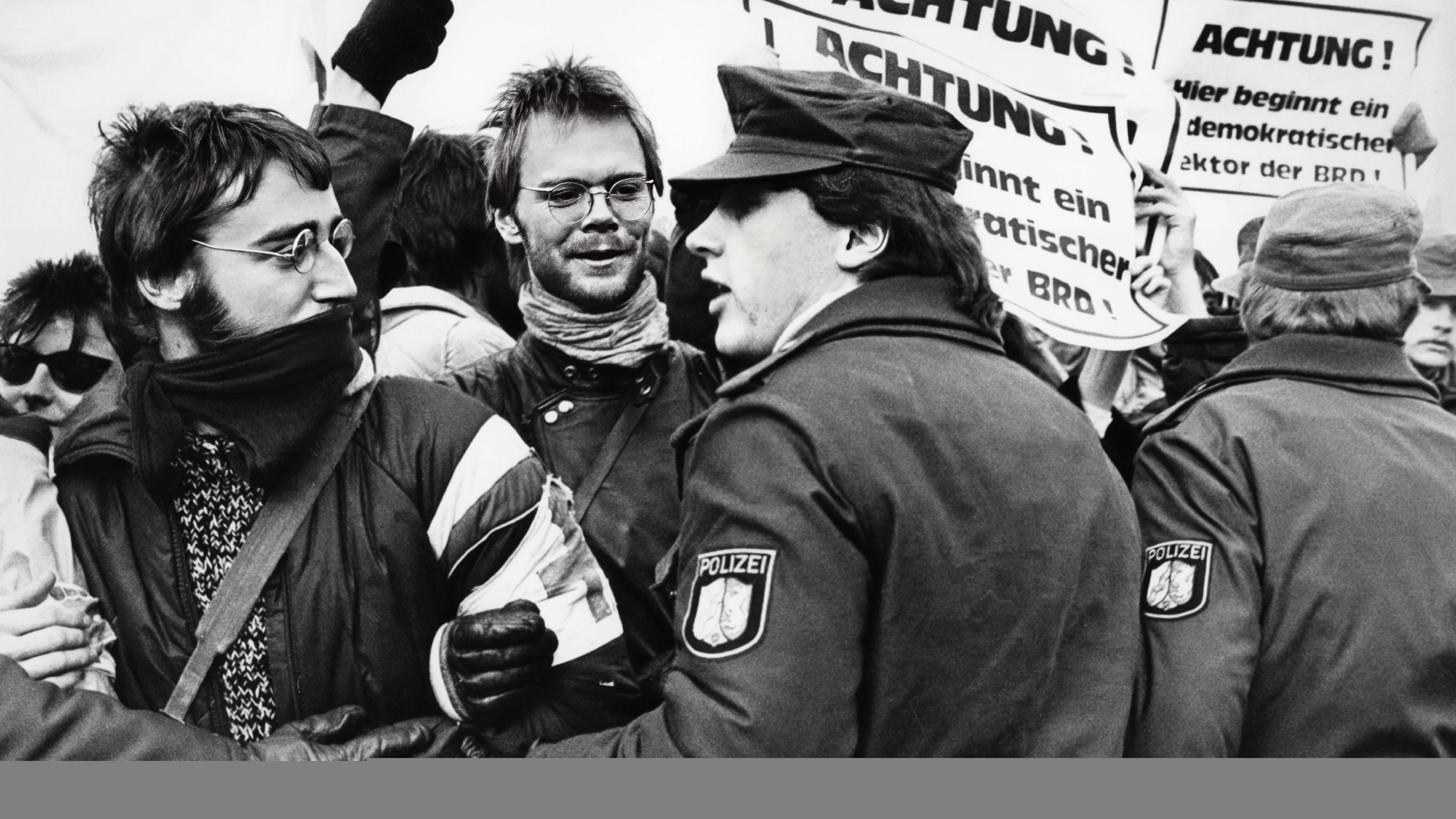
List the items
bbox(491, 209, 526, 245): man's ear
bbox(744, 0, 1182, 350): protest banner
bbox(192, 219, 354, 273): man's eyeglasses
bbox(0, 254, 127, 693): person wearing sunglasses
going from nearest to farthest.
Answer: bbox(0, 254, 127, 693): person wearing sunglasses
bbox(192, 219, 354, 273): man's eyeglasses
bbox(491, 209, 526, 245): man's ear
bbox(744, 0, 1182, 350): protest banner

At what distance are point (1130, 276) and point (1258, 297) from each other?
75cm

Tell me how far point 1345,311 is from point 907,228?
1.10 meters

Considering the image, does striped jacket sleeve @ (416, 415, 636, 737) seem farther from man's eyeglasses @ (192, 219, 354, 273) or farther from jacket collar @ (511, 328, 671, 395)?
jacket collar @ (511, 328, 671, 395)

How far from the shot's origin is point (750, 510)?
2.10 metres

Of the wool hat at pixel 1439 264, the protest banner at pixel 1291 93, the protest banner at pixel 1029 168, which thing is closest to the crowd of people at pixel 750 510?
the protest banner at pixel 1029 168

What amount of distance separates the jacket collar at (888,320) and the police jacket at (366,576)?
55 cm

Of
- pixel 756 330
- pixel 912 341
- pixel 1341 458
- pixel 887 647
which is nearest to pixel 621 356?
pixel 756 330

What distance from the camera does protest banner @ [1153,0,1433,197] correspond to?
3961 mm

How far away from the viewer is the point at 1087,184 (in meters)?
3.67

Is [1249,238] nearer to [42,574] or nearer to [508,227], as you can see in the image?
[508,227]

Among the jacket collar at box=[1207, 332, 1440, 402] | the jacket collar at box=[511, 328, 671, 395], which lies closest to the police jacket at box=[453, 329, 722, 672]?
the jacket collar at box=[511, 328, 671, 395]

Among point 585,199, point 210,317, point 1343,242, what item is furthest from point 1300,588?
point 210,317

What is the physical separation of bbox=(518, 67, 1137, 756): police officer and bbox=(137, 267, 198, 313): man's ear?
0.98 m

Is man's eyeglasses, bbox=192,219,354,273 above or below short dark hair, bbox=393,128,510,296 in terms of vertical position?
above
